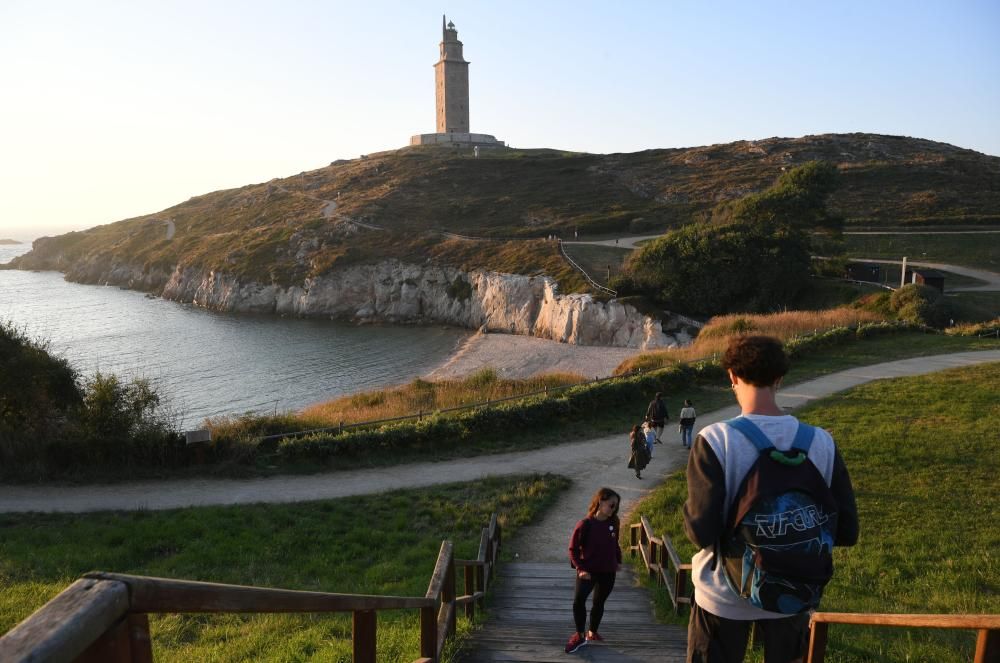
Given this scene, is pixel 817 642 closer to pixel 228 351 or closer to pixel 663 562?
pixel 663 562

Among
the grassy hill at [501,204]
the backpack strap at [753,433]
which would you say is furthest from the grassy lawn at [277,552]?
the grassy hill at [501,204]

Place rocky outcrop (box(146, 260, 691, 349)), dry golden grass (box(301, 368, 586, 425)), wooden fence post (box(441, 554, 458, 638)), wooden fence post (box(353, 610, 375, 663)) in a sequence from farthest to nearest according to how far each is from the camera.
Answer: rocky outcrop (box(146, 260, 691, 349))
dry golden grass (box(301, 368, 586, 425))
wooden fence post (box(441, 554, 458, 638))
wooden fence post (box(353, 610, 375, 663))

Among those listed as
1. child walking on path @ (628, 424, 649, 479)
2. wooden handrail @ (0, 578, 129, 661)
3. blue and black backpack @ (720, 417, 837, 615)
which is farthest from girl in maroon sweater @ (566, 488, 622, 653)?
child walking on path @ (628, 424, 649, 479)

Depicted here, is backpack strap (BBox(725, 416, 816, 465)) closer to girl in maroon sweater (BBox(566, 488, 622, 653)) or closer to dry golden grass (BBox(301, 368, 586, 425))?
girl in maroon sweater (BBox(566, 488, 622, 653))

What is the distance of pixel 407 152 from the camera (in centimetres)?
12900

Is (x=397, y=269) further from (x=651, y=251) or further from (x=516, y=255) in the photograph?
(x=651, y=251)

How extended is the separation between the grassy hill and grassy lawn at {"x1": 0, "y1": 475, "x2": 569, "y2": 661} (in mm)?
41937

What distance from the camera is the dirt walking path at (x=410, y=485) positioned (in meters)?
14.9

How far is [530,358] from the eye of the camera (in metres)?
47.2

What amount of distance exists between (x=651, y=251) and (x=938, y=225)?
31.7m

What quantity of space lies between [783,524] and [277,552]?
33.3ft

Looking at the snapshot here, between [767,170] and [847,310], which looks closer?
[847,310]

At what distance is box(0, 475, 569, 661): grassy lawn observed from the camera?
7402mm

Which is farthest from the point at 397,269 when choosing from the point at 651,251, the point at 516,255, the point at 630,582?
the point at 630,582
